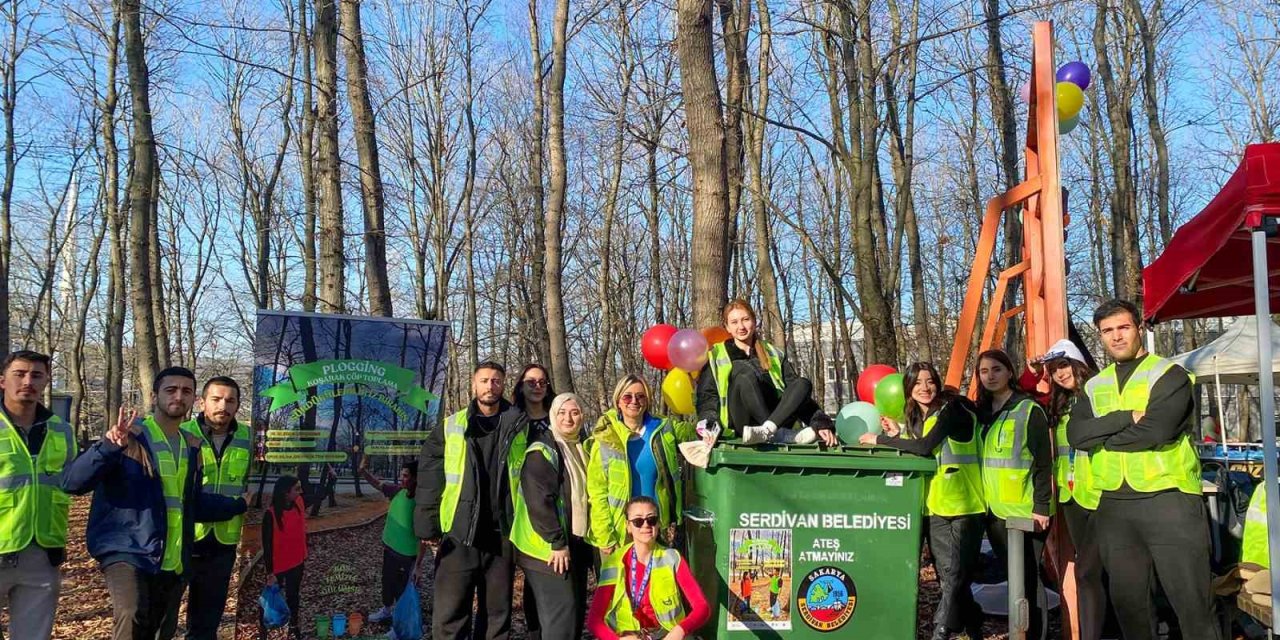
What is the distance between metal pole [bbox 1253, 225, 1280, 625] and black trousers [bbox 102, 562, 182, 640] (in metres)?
5.10

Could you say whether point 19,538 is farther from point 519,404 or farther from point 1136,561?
point 1136,561

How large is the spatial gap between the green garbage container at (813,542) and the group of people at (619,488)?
0.42 ft

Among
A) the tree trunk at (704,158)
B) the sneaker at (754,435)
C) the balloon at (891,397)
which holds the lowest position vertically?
the sneaker at (754,435)

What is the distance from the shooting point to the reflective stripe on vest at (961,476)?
522 centimetres

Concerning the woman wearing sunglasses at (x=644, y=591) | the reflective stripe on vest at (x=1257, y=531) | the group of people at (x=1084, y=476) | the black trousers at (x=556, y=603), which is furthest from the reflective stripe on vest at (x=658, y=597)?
the reflective stripe on vest at (x=1257, y=531)

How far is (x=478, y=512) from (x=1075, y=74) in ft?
16.9

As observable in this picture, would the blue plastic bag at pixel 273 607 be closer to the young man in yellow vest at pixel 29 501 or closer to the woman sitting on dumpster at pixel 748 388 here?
the young man in yellow vest at pixel 29 501

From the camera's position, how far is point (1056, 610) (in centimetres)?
640

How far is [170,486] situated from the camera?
4.59m

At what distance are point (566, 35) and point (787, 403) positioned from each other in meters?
10.9

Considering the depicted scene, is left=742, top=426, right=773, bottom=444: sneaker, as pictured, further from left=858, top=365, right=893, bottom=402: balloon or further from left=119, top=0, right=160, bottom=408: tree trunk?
left=119, top=0, right=160, bottom=408: tree trunk

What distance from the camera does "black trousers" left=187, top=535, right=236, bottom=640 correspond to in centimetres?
496

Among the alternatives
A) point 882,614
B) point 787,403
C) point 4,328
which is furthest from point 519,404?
point 4,328

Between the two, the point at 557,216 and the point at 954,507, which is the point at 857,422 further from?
the point at 557,216
